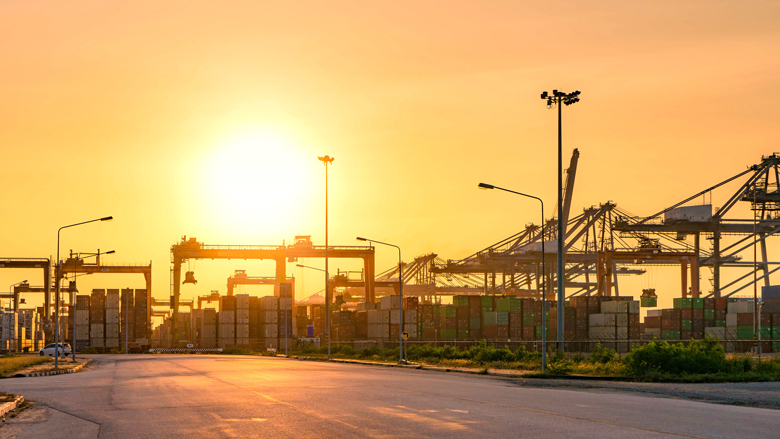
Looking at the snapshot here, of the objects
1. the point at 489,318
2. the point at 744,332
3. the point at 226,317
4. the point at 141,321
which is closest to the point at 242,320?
the point at 226,317

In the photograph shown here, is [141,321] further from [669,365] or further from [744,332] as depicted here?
[669,365]

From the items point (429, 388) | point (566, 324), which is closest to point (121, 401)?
point (429, 388)

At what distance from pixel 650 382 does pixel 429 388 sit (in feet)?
31.5

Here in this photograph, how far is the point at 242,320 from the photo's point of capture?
81.1 m

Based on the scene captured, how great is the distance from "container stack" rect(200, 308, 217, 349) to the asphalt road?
198ft

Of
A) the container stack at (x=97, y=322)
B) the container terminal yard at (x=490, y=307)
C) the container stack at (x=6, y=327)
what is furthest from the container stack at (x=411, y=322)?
the container stack at (x=6, y=327)

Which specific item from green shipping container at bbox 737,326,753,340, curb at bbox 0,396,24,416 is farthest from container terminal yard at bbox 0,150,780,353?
curb at bbox 0,396,24,416

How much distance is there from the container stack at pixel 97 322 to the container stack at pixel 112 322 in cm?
45

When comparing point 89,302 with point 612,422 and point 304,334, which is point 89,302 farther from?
point 612,422

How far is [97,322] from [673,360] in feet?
230

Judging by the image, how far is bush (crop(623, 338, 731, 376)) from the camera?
1110 inches

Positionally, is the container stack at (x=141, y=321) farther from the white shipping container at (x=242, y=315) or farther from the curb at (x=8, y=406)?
the curb at (x=8, y=406)

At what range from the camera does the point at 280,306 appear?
270 ft

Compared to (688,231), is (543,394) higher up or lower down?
lower down
